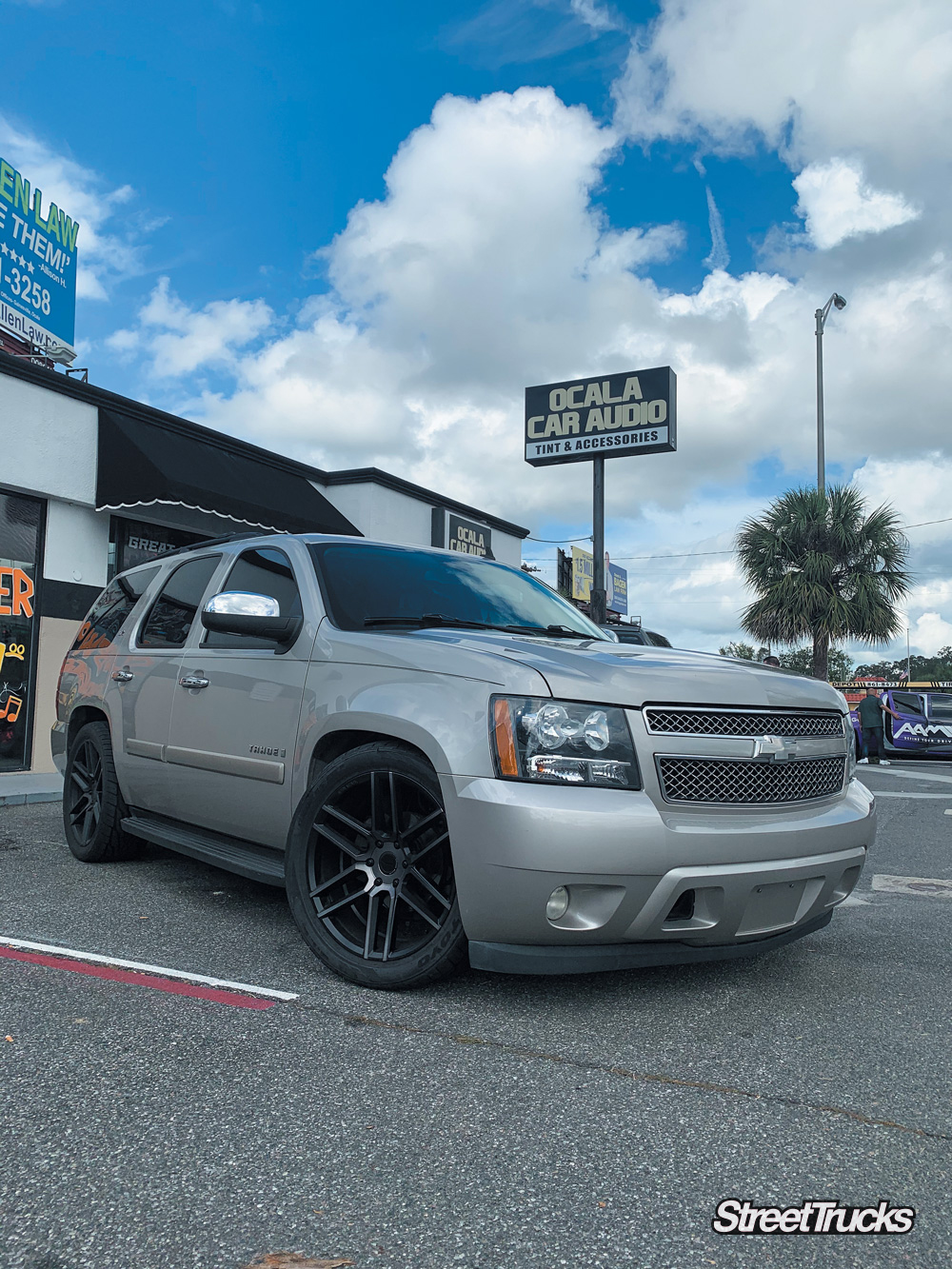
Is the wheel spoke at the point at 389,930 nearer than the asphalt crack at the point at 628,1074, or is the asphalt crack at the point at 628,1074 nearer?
the asphalt crack at the point at 628,1074

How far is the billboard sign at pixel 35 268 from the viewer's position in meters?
13.8

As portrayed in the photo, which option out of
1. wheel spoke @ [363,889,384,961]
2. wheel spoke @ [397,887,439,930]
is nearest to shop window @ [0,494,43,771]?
wheel spoke @ [363,889,384,961]

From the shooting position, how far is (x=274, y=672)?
4.07 metres

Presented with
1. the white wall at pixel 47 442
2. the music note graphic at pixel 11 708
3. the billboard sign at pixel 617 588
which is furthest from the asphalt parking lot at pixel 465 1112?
the billboard sign at pixel 617 588

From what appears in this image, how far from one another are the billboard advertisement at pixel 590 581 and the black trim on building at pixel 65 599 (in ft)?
69.6

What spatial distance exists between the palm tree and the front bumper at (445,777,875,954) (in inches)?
811

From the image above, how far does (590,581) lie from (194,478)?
28.7 meters

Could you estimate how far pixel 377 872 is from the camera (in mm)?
3408

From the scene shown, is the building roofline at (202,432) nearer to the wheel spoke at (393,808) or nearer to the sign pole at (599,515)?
the sign pole at (599,515)

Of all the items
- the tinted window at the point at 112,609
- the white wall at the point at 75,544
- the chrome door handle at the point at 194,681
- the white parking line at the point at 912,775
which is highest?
the white wall at the point at 75,544

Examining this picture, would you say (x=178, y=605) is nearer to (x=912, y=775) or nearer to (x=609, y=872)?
(x=609, y=872)

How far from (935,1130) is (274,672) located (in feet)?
9.27

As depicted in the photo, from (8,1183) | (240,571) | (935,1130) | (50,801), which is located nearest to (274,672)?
(240,571)

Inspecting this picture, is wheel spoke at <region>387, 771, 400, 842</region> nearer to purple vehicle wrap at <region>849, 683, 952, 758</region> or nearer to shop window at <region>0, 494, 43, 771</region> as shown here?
shop window at <region>0, 494, 43, 771</region>
